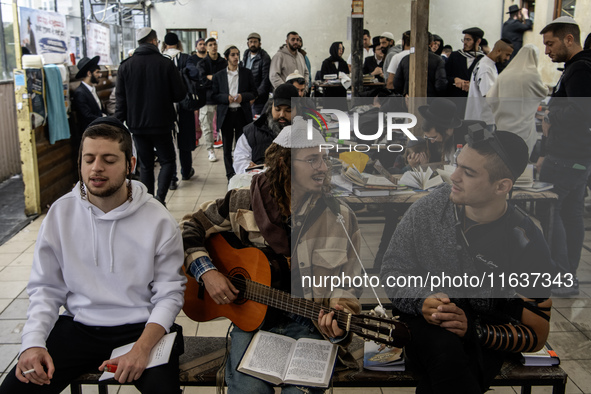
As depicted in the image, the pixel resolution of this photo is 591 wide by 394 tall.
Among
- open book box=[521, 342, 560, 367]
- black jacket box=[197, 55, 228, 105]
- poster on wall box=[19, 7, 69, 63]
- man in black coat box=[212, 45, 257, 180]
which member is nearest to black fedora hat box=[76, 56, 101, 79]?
poster on wall box=[19, 7, 69, 63]

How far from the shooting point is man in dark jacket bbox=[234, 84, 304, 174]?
172 inches

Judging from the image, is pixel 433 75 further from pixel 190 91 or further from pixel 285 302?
pixel 285 302

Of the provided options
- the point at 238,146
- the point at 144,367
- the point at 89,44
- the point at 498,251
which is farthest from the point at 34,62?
the point at 498,251

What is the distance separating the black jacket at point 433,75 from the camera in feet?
21.4

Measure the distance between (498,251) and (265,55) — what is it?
7.82 metres

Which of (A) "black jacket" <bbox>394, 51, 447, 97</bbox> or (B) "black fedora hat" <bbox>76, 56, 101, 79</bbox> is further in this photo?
(A) "black jacket" <bbox>394, 51, 447, 97</bbox>

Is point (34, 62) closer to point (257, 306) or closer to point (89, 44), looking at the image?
point (89, 44)

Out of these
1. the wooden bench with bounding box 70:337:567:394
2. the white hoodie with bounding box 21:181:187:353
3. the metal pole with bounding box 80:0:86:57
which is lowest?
the wooden bench with bounding box 70:337:567:394

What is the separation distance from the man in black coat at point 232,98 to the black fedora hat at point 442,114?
3.29 m

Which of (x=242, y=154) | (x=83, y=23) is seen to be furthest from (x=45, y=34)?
(x=242, y=154)

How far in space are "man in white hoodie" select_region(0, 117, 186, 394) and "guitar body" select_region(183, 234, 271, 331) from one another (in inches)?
9.4

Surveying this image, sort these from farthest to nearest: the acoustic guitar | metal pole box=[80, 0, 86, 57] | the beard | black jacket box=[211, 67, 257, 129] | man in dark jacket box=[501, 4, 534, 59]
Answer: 1. man in dark jacket box=[501, 4, 534, 59]
2. metal pole box=[80, 0, 86, 57]
3. black jacket box=[211, 67, 257, 129]
4. the beard
5. the acoustic guitar

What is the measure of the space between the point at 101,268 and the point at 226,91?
5510 millimetres

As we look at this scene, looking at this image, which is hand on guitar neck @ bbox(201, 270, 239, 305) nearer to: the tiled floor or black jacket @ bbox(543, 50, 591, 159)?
the tiled floor
